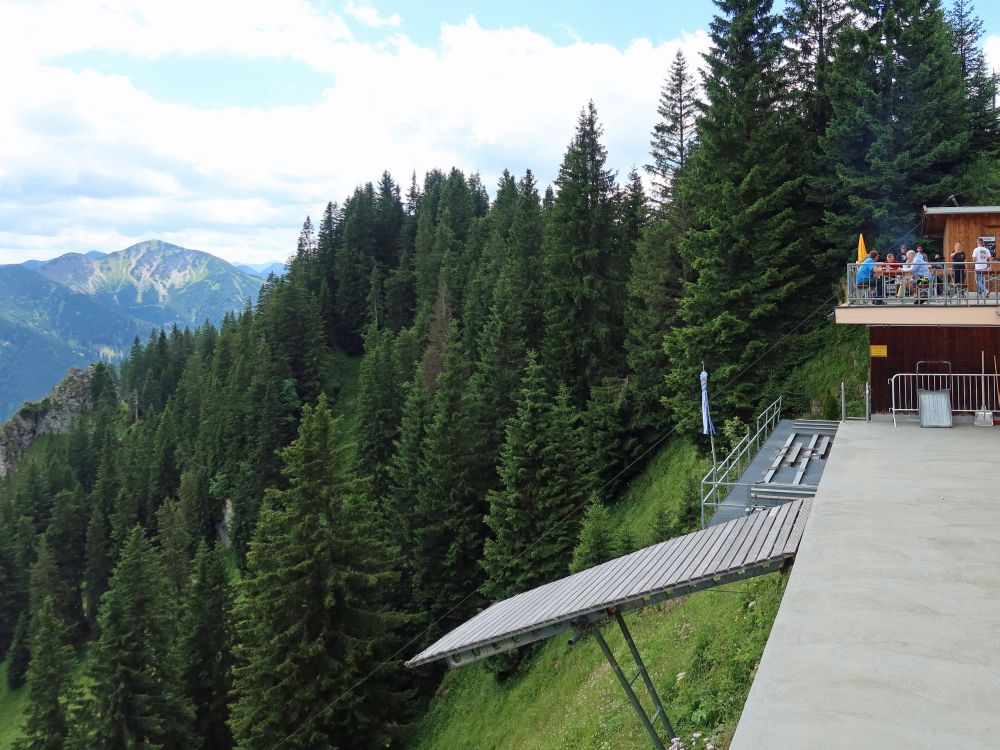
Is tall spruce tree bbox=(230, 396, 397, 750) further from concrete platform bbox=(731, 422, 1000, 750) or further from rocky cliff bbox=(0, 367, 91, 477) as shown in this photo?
rocky cliff bbox=(0, 367, 91, 477)

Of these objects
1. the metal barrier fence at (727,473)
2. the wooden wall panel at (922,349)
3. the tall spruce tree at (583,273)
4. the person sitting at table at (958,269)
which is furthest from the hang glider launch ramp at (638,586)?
the tall spruce tree at (583,273)

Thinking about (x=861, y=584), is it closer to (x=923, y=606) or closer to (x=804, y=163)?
(x=923, y=606)

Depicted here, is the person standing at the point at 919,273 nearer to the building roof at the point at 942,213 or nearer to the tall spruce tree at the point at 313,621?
the building roof at the point at 942,213

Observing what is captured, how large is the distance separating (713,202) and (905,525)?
2074 cm

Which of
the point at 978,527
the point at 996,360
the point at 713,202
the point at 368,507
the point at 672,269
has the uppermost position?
the point at 713,202

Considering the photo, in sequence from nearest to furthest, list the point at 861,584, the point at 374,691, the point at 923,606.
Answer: the point at 923,606, the point at 861,584, the point at 374,691

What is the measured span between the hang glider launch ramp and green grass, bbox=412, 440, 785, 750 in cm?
170

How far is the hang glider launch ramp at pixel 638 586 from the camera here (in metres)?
8.27

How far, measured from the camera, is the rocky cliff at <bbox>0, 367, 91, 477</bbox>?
388 ft

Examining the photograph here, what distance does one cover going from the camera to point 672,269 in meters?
31.5

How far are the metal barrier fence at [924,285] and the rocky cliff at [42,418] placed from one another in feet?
423

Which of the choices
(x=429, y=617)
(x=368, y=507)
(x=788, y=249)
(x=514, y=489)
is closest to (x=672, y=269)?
(x=788, y=249)

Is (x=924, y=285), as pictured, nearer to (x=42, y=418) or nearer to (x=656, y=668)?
(x=656, y=668)

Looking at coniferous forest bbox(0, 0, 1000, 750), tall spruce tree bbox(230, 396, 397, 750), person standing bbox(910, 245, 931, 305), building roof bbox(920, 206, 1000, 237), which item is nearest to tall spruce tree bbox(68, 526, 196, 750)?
coniferous forest bbox(0, 0, 1000, 750)
